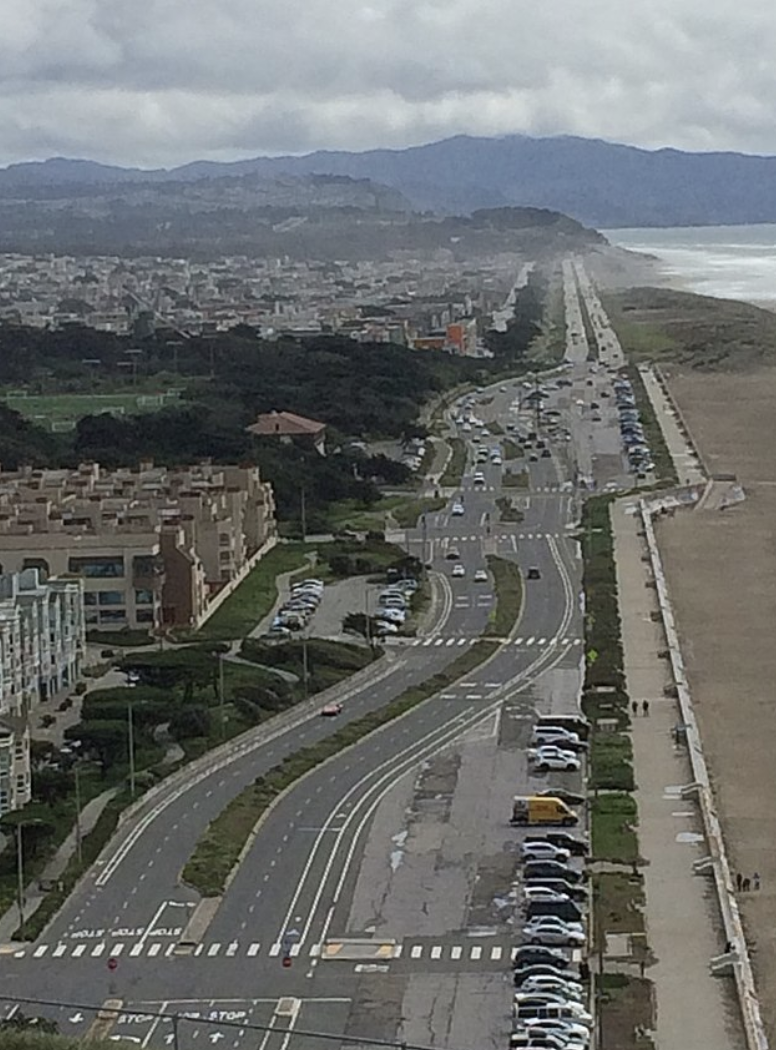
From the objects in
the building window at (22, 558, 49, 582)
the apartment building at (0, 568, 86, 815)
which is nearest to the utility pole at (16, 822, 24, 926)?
the apartment building at (0, 568, 86, 815)

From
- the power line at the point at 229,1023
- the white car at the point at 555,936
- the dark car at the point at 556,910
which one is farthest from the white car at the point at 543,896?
the power line at the point at 229,1023

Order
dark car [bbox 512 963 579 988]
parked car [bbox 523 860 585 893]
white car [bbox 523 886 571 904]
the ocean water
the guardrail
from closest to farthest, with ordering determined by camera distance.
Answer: the guardrail
dark car [bbox 512 963 579 988]
white car [bbox 523 886 571 904]
parked car [bbox 523 860 585 893]
the ocean water

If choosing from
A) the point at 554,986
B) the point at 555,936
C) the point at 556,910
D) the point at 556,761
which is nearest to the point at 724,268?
the point at 556,761

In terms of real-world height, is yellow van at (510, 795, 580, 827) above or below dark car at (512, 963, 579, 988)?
below

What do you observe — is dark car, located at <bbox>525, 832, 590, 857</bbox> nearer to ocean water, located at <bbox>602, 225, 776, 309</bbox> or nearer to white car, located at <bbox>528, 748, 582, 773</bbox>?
white car, located at <bbox>528, 748, 582, 773</bbox>

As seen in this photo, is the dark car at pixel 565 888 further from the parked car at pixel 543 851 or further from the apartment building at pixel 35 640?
the apartment building at pixel 35 640

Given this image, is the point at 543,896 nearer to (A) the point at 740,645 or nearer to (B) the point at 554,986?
(B) the point at 554,986

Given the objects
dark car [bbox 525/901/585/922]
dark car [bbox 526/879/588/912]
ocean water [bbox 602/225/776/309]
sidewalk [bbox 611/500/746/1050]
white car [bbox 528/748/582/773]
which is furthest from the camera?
ocean water [bbox 602/225/776/309]

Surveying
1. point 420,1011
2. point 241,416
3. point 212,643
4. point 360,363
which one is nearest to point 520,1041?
point 420,1011
